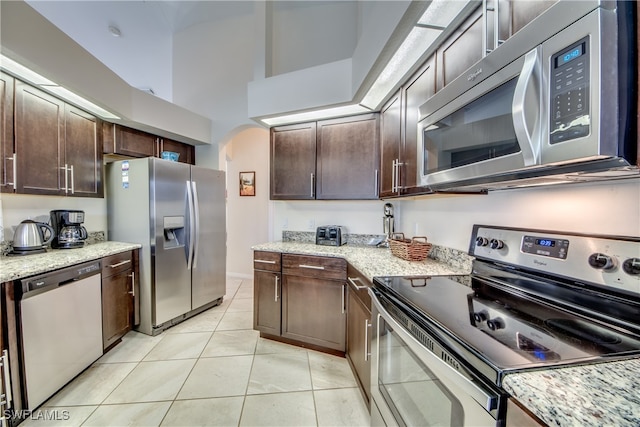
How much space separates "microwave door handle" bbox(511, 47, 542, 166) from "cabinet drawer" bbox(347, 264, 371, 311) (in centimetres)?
104

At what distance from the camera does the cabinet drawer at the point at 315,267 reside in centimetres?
211

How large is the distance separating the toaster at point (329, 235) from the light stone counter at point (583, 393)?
6.61ft

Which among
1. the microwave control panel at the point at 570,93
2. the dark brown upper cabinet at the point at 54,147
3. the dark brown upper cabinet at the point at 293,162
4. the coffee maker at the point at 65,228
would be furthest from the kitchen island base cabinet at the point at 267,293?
the microwave control panel at the point at 570,93

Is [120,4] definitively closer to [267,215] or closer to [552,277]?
[267,215]

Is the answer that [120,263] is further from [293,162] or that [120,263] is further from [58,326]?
[293,162]

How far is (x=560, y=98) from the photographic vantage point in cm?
67

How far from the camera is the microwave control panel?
2.06 feet

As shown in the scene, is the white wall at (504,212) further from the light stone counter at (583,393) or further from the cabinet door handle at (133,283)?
the cabinet door handle at (133,283)

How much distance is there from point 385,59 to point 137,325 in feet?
10.6

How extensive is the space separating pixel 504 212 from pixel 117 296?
3.07 m

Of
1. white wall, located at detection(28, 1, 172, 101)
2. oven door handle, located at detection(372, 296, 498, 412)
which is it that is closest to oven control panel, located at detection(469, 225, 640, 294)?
oven door handle, located at detection(372, 296, 498, 412)

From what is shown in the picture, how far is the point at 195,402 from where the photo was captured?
1.70m

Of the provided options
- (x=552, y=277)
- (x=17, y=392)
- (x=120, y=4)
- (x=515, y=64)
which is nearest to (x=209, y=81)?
(x=120, y=4)

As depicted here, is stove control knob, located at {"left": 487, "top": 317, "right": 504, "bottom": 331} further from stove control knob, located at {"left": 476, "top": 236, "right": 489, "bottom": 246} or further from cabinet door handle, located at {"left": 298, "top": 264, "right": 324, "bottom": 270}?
cabinet door handle, located at {"left": 298, "top": 264, "right": 324, "bottom": 270}
